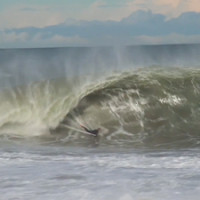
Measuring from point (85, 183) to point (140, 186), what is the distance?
0.71m

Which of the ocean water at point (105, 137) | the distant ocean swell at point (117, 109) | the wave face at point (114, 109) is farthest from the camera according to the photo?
the distant ocean swell at point (117, 109)

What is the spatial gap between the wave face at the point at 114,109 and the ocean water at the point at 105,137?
24 mm

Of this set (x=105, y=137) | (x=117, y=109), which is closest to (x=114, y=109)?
(x=117, y=109)

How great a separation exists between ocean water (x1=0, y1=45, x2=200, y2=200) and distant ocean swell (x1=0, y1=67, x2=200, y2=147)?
24 millimetres

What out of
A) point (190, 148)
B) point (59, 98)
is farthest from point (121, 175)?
point (59, 98)

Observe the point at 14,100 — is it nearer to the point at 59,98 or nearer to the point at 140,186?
the point at 59,98

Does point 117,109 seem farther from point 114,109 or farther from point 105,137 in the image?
point 105,137

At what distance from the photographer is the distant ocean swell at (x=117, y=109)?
12008mm

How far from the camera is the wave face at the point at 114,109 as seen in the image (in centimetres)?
1188

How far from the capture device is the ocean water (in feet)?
20.8

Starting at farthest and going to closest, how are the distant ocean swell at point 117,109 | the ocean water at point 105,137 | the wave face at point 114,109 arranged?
the distant ocean swell at point 117,109, the wave face at point 114,109, the ocean water at point 105,137

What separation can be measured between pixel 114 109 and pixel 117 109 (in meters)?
0.09

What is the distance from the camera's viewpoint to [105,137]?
11594 millimetres

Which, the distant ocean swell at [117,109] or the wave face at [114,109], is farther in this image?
the distant ocean swell at [117,109]
